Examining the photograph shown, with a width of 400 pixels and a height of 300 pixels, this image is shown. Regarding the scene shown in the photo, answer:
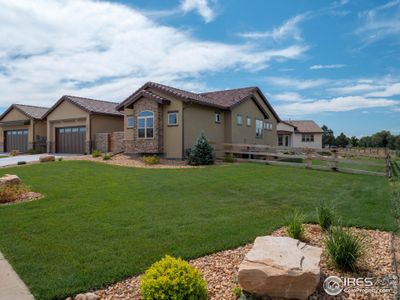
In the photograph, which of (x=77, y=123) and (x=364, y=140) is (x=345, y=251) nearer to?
(x=77, y=123)

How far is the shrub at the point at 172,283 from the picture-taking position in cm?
328

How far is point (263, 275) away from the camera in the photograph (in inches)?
137

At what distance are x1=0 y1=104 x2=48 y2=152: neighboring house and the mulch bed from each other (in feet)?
93.4

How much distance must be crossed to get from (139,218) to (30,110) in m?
29.1

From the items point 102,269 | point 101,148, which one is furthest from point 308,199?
point 101,148

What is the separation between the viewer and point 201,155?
17.2 meters

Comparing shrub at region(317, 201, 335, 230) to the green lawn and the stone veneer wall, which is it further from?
the stone veneer wall

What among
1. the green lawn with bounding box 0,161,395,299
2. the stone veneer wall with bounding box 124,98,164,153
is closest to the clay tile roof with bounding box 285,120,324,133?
the stone veneer wall with bounding box 124,98,164,153

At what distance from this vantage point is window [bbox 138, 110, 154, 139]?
755 inches

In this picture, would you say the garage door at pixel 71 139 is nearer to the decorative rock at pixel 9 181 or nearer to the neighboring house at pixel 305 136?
the decorative rock at pixel 9 181

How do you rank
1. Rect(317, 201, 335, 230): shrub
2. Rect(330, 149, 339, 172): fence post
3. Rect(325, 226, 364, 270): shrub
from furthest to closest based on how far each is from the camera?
1. Rect(330, 149, 339, 172): fence post
2. Rect(317, 201, 335, 230): shrub
3. Rect(325, 226, 364, 270): shrub

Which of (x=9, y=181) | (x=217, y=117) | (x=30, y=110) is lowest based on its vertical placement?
(x=9, y=181)

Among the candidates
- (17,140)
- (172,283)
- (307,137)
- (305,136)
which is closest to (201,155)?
(172,283)

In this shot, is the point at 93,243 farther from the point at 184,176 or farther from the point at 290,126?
the point at 290,126
